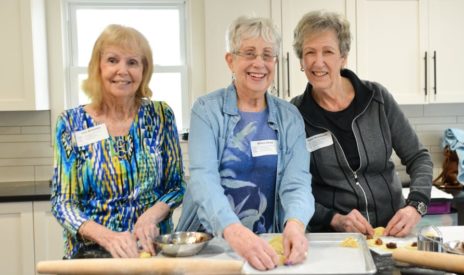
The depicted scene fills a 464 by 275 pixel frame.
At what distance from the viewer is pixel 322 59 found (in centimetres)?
177

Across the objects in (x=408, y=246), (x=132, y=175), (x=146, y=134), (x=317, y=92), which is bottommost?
(x=408, y=246)

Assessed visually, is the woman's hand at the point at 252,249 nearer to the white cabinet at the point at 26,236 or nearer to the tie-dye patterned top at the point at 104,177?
the tie-dye patterned top at the point at 104,177

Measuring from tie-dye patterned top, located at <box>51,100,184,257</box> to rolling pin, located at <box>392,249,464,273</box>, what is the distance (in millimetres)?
760

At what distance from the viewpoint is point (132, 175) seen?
1.68 m

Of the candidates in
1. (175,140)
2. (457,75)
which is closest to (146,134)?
(175,140)

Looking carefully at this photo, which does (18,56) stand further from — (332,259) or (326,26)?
(332,259)

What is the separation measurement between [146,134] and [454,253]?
1011mm

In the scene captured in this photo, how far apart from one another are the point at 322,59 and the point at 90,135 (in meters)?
0.82

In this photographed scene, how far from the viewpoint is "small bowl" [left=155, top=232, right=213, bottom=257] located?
1379mm

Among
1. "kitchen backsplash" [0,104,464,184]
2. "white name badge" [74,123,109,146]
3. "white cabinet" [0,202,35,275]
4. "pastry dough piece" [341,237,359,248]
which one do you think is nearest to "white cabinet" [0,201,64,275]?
"white cabinet" [0,202,35,275]

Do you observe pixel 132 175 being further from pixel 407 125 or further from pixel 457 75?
pixel 457 75

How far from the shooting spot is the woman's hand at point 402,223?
1640 mm

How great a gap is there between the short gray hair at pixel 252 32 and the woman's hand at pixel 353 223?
58 cm

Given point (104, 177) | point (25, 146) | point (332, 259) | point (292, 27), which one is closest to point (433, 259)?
point (332, 259)
